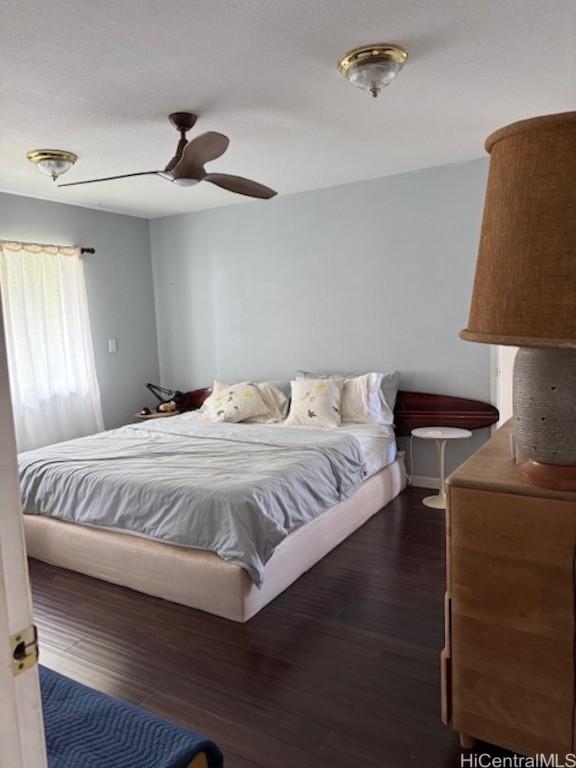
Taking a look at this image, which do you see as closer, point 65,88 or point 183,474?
point 65,88

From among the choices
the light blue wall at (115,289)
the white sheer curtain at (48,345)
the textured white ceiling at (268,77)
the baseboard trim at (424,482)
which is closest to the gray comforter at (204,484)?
the white sheer curtain at (48,345)

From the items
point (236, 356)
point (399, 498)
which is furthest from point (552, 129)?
point (236, 356)

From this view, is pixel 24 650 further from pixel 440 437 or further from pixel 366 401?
pixel 366 401

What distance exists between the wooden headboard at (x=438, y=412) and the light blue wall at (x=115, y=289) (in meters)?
2.56

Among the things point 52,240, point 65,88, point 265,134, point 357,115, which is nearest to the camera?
point 65,88

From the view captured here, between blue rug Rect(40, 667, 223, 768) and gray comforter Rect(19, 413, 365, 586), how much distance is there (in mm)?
1056

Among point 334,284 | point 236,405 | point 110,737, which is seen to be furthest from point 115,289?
point 110,737

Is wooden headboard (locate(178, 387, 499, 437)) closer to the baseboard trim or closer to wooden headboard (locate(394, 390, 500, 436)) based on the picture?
wooden headboard (locate(394, 390, 500, 436))

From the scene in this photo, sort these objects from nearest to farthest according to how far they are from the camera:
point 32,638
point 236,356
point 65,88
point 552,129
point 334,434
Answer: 1. point 32,638
2. point 552,129
3. point 65,88
4. point 334,434
5. point 236,356

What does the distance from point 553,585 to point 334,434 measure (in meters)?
2.24

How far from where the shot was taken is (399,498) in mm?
3957

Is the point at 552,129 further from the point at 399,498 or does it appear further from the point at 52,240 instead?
the point at 52,240

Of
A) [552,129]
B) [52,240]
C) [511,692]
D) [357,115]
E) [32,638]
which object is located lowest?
[511,692]

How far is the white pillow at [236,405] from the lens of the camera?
4.22m
